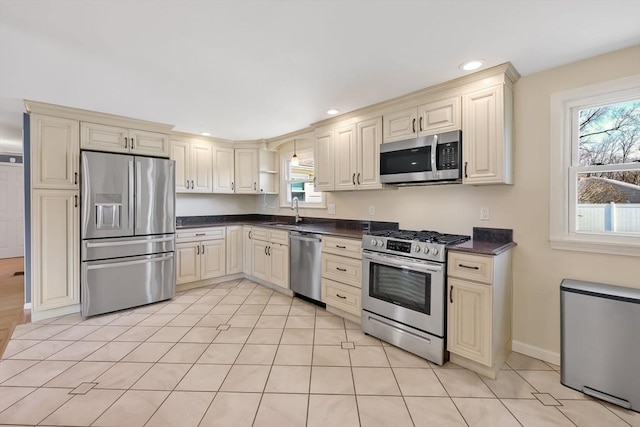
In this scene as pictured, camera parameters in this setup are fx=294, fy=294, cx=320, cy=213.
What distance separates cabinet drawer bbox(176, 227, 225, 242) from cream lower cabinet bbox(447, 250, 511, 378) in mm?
3340

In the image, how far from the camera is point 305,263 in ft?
11.8

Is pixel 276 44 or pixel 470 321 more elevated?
pixel 276 44

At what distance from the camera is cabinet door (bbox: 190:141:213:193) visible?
454 centimetres

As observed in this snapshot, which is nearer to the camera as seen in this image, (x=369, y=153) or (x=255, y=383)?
(x=255, y=383)

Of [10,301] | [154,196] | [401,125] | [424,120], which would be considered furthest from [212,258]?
[424,120]

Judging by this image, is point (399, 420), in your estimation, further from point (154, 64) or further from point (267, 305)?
point (154, 64)

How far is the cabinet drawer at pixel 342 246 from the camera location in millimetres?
2994

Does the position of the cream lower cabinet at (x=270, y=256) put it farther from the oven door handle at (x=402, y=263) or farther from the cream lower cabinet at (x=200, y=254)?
the oven door handle at (x=402, y=263)

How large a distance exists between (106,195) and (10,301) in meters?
2.04

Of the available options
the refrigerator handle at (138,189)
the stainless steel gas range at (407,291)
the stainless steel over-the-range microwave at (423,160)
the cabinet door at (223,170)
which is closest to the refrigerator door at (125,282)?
the refrigerator handle at (138,189)

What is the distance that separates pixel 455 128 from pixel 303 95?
1.45 m

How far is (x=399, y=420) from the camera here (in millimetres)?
1699

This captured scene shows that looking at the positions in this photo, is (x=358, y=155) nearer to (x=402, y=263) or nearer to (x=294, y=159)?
(x=294, y=159)

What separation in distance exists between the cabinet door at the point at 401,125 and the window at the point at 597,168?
1071 millimetres
